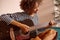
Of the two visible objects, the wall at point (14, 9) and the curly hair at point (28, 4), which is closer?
the curly hair at point (28, 4)

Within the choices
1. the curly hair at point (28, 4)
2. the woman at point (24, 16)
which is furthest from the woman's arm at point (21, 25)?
the curly hair at point (28, 4)

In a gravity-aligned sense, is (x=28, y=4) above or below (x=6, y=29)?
above

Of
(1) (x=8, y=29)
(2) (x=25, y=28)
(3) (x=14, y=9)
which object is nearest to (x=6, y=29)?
(1) (x=8, y=29)

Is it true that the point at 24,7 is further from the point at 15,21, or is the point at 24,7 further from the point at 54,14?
the point at 54,14

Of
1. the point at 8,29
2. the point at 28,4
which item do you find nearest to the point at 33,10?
the point at 28,4

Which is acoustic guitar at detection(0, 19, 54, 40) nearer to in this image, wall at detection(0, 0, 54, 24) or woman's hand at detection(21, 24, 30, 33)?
woman's hand at detection(21, 24, 30, 33)

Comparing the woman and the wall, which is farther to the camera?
the wall

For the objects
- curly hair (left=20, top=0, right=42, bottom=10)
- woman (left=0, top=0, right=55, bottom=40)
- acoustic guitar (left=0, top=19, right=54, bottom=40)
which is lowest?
acoustic guitar (left=0, top=19, right=54, bottom=40)

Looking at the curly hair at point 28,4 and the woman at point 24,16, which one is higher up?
the curly hair at point 28,4

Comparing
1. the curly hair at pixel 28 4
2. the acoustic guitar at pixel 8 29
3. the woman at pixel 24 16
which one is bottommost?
the acoustic guitar at pixel 8 29

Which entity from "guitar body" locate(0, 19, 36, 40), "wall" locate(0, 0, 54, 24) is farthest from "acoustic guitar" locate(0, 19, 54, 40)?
"wall" locate(0, 0, 54, 24)

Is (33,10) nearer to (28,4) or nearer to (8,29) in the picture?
(28,4)

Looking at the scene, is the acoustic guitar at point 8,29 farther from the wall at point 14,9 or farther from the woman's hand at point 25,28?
the wall at point 14,9

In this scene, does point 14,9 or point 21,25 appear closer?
point 21,25
